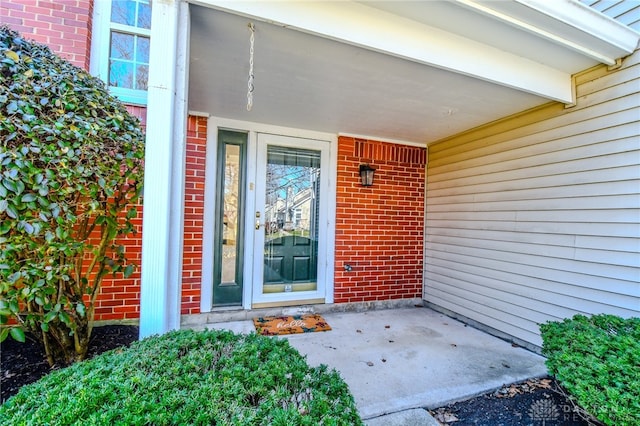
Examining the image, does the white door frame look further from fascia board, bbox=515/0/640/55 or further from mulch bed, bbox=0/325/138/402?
fascia board, bbox=515/0/640/55

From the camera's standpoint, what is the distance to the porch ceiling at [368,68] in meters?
1.68

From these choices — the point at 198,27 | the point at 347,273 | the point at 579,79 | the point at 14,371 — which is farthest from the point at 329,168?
the point at 14,371

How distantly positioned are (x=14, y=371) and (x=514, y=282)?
3867mm

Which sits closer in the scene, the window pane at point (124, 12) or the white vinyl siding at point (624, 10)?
the white vinyl siding at point (624, 10)

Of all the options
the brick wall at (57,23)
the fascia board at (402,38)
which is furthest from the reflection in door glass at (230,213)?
the fascia board at (402,38)

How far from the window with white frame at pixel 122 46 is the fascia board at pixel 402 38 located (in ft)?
5.13

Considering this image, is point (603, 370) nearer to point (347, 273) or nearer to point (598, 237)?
point (598, 237)

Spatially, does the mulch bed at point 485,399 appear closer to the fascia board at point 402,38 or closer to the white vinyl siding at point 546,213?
the white vinyl siding at point 546,213

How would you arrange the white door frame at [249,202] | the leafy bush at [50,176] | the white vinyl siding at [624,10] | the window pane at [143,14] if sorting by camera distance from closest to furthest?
1. the leafy bush at [50,176]
2. the white vinyl siding at [624,10]
3. the window pane at [143,14]
4. the white door frame at [249,202]

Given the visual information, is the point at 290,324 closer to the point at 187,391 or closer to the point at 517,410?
the point at 517,410

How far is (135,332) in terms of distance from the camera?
7.24 ft

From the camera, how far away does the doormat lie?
116 inches

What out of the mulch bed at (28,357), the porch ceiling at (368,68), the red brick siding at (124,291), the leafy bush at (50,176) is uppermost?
the porch ceiling at (368,68)

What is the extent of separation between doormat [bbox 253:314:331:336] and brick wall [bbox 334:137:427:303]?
48 cm
